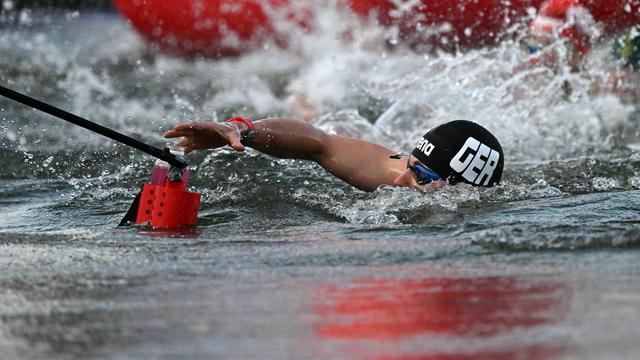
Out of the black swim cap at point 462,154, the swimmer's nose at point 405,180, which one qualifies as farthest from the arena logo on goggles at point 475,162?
the swimmer's nose at point 405,180

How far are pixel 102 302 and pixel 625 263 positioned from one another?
186 cm

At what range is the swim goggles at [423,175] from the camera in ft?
19.8

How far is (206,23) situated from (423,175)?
21.6 ft

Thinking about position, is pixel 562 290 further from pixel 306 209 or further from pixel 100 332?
pixel 306 209

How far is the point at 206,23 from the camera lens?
1213cm

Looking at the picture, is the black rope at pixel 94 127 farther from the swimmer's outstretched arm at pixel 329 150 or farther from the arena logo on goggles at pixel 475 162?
the arena logo on goggles at pixel 475 162

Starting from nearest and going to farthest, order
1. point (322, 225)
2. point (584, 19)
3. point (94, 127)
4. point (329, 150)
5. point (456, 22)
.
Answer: point (94, 127), point (322, 225), point (329, 150), point (584, 19), point (456, 22)

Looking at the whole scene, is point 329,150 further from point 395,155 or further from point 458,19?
point 458,19

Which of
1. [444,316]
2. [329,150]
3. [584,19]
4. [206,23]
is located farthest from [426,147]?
[206,23]

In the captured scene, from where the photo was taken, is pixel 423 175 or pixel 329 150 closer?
pixel 423 175

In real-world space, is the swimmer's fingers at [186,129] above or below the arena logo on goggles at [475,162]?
above

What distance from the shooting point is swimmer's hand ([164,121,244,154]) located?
4984 millimetres

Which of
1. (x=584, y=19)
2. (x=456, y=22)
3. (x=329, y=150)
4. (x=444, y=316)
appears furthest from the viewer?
(x=456, y=22)

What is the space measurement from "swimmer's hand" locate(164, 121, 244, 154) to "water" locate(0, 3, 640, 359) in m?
0.43
